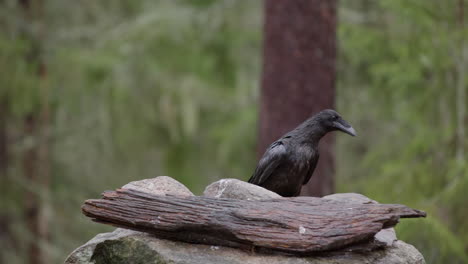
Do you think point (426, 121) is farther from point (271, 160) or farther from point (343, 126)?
point (271, 160)

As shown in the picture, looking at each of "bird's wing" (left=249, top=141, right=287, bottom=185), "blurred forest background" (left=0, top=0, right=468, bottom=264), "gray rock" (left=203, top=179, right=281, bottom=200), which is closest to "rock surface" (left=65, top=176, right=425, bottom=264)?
"gray rock" (left=203, top=179, right=281, bottom=200)

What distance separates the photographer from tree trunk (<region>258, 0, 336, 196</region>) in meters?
8.32

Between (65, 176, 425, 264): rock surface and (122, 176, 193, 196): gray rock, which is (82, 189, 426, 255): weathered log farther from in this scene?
(122, 176, 193, 196): gray rock

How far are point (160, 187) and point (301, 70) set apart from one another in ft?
12.1

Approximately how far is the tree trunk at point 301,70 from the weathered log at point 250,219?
3.68m

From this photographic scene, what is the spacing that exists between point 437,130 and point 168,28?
17.9 ft

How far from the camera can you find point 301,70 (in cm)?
834

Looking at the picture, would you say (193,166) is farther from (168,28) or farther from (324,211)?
(324,211)

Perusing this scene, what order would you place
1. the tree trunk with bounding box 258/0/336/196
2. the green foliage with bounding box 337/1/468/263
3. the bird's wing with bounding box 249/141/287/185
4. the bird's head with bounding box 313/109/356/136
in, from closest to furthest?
the bird's wing with bounding box 249/141/287/185, the bird's head with bounding box 313/109/356/136, the green foliage with bounding box 337/1/468/263, the tree trunk with bounding box 258/0/336/196

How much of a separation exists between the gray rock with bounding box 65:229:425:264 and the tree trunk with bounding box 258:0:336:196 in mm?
3628

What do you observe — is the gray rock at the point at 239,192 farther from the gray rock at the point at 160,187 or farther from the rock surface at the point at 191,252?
the gray rock at the point at 160,187

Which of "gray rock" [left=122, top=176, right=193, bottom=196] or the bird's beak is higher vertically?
the bird's beak

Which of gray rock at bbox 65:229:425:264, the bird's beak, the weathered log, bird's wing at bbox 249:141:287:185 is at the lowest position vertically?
gray rock at bbox 65:229:425:264

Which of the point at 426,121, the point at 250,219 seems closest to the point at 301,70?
the point at 426,121
